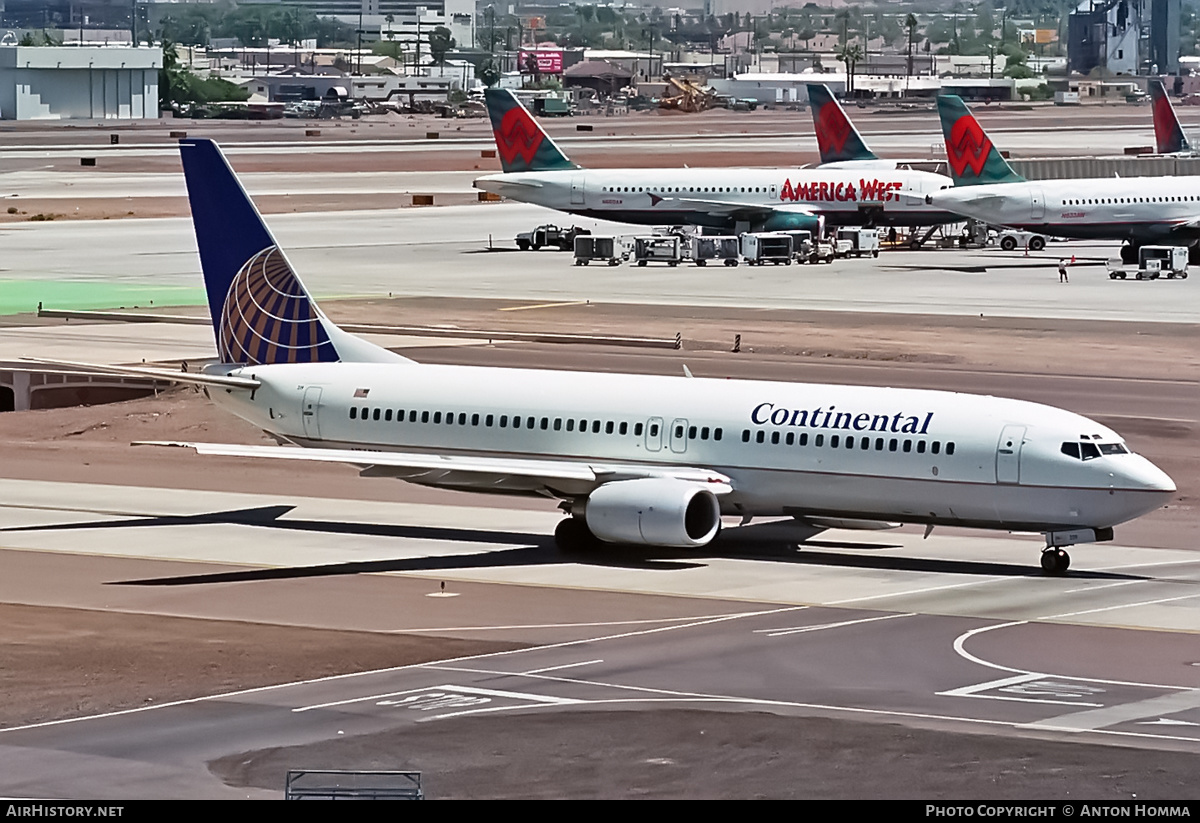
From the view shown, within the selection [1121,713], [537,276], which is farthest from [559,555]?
[537,276]

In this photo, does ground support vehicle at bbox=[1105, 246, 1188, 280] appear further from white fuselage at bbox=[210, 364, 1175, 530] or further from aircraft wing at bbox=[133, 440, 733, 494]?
aircraft wing at bbox=[133, 440, 733, 494]

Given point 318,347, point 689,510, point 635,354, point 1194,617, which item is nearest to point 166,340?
point 635,354

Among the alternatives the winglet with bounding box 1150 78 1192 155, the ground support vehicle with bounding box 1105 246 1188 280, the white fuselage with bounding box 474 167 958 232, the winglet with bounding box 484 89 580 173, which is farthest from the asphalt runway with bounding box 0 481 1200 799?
the winglet with bounding box 1150 78 1192 155

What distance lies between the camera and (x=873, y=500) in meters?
46.2

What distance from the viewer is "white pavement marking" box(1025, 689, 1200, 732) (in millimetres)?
32281

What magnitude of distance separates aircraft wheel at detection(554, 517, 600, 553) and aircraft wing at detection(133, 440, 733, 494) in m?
1.09

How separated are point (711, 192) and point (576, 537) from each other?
89.0 m

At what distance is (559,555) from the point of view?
4900cm

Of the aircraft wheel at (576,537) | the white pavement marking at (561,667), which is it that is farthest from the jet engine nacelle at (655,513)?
the white pavement marking at (561,667)

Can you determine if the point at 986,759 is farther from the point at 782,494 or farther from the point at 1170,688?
the point at 782,494

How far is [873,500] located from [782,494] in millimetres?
2030

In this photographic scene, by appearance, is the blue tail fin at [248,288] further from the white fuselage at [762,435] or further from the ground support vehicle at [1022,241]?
the ground support vehicle at [1022,241]

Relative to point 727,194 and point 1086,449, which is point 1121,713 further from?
point 727,194

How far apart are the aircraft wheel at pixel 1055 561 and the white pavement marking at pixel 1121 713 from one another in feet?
35.6
